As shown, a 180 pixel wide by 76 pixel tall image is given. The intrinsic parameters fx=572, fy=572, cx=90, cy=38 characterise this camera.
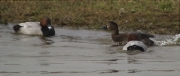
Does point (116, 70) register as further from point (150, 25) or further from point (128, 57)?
point (150, 25)

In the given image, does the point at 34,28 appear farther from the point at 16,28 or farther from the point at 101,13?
the point at 101,13

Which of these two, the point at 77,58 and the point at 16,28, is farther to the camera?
the point at 16,28

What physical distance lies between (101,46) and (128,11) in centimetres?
451

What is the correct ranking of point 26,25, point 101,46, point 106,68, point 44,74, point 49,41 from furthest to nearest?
point 26,25 → point 49,41 → point 101,46 → point 106,68 → point 44,74

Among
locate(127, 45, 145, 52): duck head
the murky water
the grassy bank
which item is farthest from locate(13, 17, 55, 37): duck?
locate(127, 45, 145, 52): duck head

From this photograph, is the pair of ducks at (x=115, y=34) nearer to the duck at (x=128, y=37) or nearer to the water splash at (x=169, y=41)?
the duck at (x=128, y=37)

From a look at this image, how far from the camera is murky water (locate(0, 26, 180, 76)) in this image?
27.5 ft

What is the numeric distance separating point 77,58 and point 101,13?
6296 millimetres

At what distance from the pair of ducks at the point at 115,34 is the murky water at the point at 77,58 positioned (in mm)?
193

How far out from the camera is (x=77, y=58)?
9750 mm

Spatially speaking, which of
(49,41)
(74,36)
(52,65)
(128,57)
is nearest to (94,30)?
(74,36)

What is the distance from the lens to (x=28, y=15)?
1611 centimetres

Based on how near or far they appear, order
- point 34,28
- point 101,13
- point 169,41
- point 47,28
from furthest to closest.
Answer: point 101,13
point 34,28
point 47,28
point 169,41

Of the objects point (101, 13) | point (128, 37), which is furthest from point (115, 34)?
point (101, 13)
